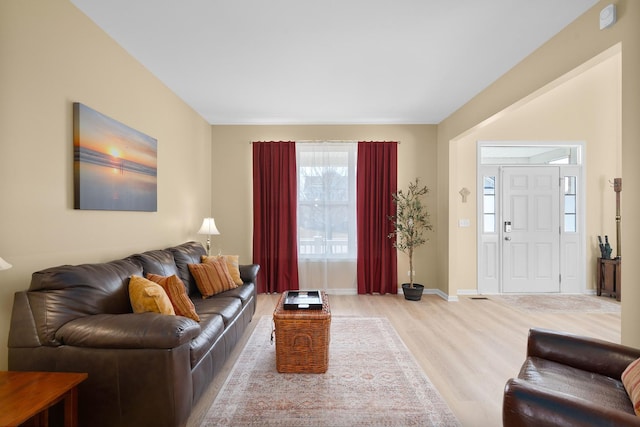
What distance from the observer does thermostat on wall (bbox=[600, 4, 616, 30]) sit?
2020 millimetres

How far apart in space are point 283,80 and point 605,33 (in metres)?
2.77

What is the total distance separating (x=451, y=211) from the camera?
4.83 m

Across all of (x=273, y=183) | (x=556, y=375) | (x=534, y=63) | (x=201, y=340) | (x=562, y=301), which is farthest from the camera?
(x=273, y=183)

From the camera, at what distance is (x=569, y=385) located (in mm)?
1546

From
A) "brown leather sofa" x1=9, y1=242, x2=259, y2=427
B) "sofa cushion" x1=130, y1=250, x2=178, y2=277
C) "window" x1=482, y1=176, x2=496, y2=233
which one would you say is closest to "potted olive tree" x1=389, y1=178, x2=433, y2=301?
"window" x1=482, y1=176, x2=496, y2=233

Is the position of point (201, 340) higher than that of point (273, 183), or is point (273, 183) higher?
point (273, 183)

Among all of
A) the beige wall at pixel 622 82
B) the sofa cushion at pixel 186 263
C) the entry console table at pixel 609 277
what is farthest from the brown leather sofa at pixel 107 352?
the entry console table at pixel 609 277

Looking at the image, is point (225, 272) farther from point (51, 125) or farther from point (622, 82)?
point (622, 82)

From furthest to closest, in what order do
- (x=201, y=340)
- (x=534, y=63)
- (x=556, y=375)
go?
(x=534, y=63), (x=201, y=340), (x=556, y=375)

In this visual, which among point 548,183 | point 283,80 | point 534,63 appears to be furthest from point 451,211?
point 283,80

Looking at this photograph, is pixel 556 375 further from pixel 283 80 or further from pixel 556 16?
pixel 283 80

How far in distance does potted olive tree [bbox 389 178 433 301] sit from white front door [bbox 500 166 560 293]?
1.28m

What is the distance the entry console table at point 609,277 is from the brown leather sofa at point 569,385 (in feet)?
13.7

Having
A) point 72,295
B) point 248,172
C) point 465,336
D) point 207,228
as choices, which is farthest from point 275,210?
point 72,295
